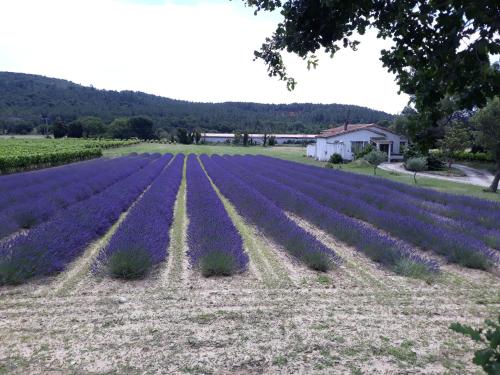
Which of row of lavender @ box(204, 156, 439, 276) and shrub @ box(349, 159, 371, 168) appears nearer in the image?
row of lavender @ box(204, 156, 439, 276)

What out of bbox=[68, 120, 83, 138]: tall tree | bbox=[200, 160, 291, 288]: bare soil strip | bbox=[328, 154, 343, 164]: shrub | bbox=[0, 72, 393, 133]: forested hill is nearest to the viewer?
bbox=[200, 160, 291, 288]: bare soil strip

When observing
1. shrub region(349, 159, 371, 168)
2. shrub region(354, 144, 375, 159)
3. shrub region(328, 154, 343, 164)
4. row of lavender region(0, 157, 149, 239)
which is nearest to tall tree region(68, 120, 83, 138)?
shrub region(328, 154, 343, 164)

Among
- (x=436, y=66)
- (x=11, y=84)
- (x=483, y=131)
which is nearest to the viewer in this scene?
(x=436, y=66)

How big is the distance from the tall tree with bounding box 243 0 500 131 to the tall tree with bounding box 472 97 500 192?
56.5 feet

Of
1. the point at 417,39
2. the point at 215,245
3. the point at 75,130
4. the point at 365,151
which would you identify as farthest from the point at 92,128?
the point at 417,39

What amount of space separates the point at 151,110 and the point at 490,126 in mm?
129023

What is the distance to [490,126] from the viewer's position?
58.0 ft

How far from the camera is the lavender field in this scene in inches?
144

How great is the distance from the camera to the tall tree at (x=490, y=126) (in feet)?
57.2

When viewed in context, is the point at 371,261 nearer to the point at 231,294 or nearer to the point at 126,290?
the point at 231,294

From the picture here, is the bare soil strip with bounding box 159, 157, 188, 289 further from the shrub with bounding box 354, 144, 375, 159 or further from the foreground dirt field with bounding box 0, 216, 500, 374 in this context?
the shrub with bounding box 354, 144, 375, 159

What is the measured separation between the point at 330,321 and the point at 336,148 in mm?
35317

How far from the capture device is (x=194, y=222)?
9.18 metres

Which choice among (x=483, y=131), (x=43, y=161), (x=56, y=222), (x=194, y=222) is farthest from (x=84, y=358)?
(x=43, y=161)
